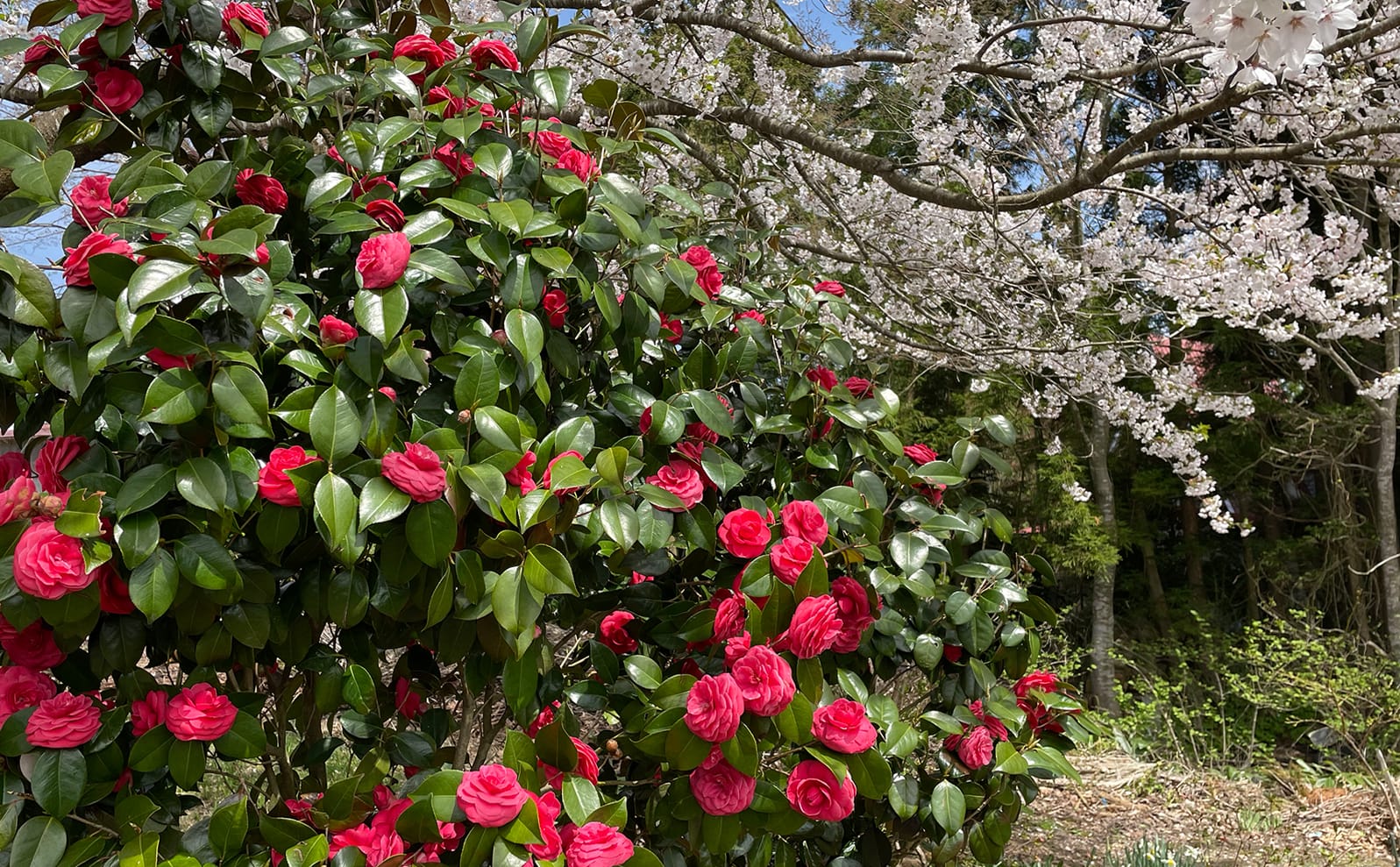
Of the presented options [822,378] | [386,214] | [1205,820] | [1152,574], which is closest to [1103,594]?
[1152,574]

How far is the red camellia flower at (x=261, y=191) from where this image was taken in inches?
47.8

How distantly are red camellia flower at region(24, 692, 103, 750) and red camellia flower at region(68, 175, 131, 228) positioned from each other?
1.79 ft

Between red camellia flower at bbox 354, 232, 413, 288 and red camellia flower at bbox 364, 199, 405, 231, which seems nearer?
red camellia flower at bbox 354, 232, 413, 288

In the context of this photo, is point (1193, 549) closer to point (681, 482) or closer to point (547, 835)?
point (681, 482)

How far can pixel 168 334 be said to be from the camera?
917 millimetres

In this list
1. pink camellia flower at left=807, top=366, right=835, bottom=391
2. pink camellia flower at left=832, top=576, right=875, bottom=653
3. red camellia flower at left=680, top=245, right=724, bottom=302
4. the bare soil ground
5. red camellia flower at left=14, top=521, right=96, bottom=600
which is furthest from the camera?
the bare soil ground

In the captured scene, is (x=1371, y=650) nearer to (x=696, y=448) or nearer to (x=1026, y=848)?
(x=1026, y=848)

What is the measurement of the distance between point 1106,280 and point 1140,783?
229 cm

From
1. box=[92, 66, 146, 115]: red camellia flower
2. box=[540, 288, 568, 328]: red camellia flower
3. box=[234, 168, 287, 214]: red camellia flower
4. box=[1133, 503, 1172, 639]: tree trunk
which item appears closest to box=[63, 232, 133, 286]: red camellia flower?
box=[234, 168, 287, 214]: red camellia flower

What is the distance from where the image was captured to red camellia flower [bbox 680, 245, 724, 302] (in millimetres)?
1440

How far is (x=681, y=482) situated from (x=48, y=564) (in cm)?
72

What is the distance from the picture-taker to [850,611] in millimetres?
1327

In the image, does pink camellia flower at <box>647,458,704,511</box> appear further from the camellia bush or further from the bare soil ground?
the bare soil ground

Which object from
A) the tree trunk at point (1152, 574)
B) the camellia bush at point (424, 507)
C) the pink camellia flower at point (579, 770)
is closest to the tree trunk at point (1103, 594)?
the tree trunk at point (1152, 574)
